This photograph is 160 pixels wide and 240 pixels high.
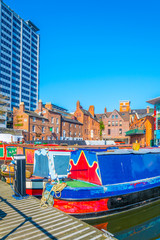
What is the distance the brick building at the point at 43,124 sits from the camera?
40.3 metres

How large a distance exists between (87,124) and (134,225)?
54.2 metres

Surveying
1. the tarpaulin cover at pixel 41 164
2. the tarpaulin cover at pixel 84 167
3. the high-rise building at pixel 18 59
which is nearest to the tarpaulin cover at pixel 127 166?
the tarpaulin cover at pixel 84 167

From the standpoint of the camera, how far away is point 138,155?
40.2ft

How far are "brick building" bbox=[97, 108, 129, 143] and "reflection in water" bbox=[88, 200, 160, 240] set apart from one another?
5431 centimetres

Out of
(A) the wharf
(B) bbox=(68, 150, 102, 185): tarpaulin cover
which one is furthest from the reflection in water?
(A) the wharf

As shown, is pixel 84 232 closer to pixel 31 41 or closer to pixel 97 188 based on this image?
pixel 97 188

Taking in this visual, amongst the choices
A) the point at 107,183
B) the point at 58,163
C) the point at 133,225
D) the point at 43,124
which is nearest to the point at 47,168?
the point at 58,163

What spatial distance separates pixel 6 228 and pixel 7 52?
91.8 meters

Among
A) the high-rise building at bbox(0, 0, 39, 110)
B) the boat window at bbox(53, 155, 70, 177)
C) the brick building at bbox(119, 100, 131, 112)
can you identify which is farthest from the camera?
the brick building at bbox(119, 100, 131, 112)

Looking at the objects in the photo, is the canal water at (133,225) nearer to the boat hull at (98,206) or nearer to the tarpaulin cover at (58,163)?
the boat hull at (98,206)

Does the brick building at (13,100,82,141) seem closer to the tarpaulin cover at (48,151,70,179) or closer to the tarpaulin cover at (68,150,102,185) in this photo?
the tarpaulin cover at (48,151,70,179)

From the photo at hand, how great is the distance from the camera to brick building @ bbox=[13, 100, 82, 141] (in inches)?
1586

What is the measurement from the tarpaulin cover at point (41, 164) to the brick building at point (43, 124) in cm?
2638

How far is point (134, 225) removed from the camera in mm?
9594
